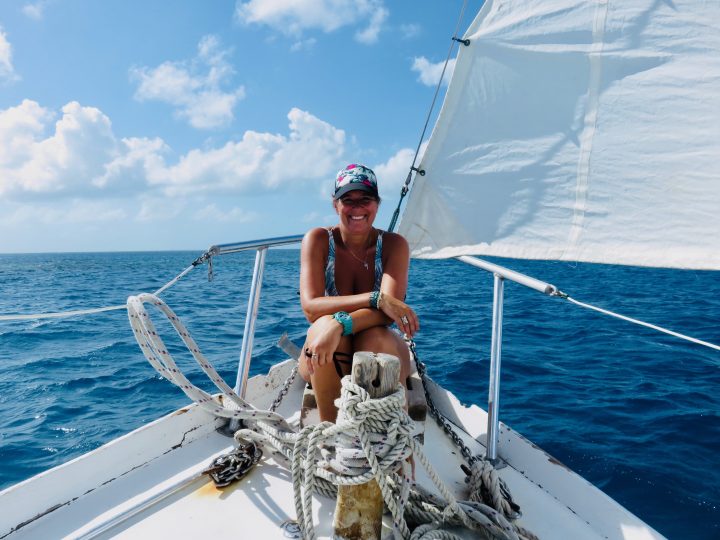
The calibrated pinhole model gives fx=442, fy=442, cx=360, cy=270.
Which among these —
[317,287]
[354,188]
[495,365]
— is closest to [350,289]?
[317,287]

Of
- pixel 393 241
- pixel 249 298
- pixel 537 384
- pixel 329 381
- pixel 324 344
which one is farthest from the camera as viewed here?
pixel 537 384

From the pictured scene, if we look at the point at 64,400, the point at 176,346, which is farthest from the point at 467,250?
the point at 176,346

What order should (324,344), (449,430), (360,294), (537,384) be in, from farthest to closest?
(537,384), (449,430), (360,294), (324,344)

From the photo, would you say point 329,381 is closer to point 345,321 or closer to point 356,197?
point 345,321

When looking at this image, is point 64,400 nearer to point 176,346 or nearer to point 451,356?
point 176,346

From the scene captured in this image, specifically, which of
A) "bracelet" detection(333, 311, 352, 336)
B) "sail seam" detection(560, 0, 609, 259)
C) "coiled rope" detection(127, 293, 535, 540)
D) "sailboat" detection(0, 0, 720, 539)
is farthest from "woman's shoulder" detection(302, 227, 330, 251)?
"sail seam" detection(560, 0, 609, 259)

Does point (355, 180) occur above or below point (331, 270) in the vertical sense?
above

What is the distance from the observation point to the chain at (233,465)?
6.64 ft

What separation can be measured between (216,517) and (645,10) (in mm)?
3019

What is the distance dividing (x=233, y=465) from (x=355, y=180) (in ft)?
4.96

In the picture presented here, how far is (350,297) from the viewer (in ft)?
6.77

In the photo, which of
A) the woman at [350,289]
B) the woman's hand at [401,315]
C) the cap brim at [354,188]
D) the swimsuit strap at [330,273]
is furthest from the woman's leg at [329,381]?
the cap brim at [354,188]

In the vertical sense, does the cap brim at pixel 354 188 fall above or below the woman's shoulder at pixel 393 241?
above

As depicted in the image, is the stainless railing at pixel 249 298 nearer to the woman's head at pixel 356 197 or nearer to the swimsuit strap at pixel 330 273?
the swimsuit strap at pixel 330 273
